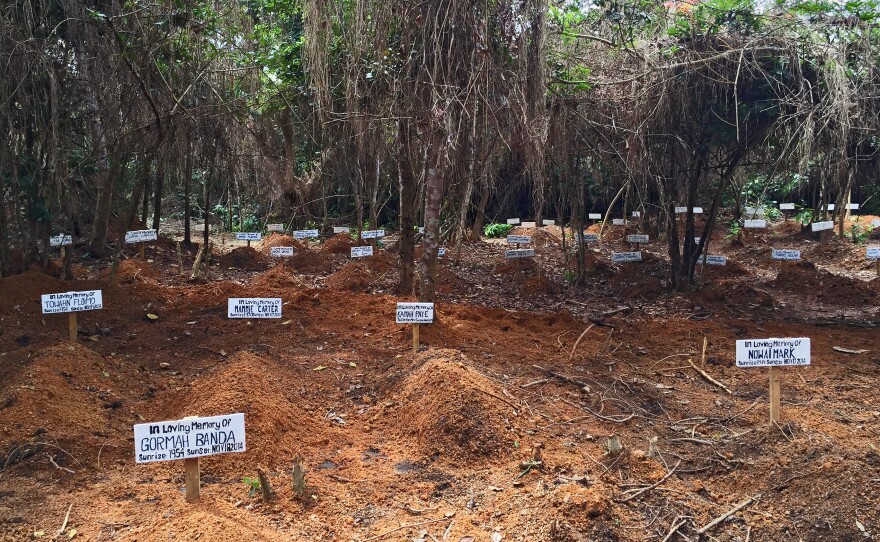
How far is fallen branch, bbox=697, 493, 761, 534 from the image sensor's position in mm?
3258

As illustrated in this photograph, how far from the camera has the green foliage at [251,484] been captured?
11.5ft

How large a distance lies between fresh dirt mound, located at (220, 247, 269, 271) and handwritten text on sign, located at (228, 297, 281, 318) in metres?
5.56

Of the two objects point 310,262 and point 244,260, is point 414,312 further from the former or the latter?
point 244,260

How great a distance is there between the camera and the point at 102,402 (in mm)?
4547

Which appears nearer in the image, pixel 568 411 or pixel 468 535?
pixel 468 535

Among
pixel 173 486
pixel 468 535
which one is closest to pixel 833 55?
pixel 468 535

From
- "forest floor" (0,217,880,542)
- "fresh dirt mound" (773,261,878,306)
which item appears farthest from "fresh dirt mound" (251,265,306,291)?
"fresh dirt mound" (773,261,878,306)

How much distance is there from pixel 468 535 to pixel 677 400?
2.61 meters

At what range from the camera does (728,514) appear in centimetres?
338

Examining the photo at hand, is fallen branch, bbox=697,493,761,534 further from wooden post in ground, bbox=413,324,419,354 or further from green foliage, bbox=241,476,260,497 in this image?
wooden post in ground, bbox=413,324,419,354

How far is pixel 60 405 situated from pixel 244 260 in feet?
23.5

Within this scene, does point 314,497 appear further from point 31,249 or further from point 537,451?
point 31,249

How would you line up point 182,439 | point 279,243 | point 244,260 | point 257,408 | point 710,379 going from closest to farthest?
point 182,439, point 257,408, point 710,379, point 244,260, point 279,243

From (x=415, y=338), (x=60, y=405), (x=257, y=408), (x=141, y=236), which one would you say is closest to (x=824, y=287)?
(x=415, y=338)
